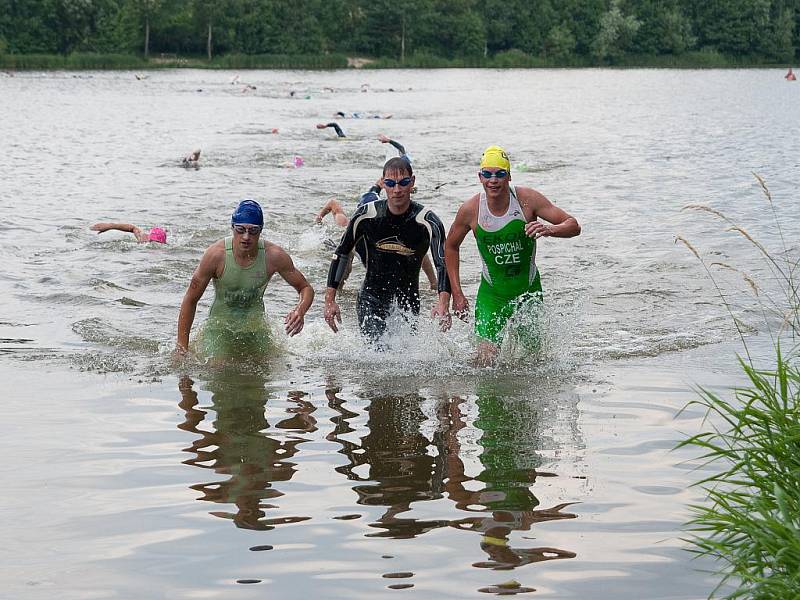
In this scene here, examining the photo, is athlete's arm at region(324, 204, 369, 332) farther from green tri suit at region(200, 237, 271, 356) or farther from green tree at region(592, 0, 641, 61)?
green tree at region(592, 0, 641, 61)

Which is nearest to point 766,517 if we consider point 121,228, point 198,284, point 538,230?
point 538,230

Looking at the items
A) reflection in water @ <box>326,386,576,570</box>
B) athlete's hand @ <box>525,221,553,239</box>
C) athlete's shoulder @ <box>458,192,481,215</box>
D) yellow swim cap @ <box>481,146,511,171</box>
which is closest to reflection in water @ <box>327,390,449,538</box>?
reflection in water @ <box>326,386,576,570</box>

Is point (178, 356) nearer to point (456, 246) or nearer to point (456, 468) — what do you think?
point (456, 246)

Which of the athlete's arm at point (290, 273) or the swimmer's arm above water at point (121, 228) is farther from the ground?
the athlete's arm at point (290, 273)

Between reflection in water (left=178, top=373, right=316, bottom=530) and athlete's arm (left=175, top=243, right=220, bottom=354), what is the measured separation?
455 millimetres

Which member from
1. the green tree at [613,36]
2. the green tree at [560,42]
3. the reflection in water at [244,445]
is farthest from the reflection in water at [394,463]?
the green tree at [560,42]

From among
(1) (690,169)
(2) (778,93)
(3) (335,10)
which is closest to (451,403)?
(1) (690,169)

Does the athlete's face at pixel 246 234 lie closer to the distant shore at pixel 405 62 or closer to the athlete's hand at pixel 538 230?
the athlete's hand at pixel 538 230

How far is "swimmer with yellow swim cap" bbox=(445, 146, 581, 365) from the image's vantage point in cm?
871

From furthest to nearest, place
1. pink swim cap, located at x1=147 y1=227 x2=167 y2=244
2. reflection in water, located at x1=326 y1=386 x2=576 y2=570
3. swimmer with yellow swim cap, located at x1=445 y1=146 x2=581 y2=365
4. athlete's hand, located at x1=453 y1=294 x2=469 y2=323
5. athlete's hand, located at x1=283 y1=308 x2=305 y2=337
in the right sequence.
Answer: pink swim cap, located at x1=147 y1=227 x2=167 y2=244
athlete's hand, located at x1=453 y1=294 x2=469 y2=323
swimmer with yellow swim cap, located at x1=445 y1=146 x2=581 y2=365
athlete's hand, located at x1=283 y1=308 x2=305 y2=337
reflection in water, located at x1=326 y1=386 x2=576 y2=570

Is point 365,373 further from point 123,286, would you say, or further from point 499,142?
point 499,142

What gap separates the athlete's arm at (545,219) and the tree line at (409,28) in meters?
110

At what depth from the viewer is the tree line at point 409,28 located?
117 meters

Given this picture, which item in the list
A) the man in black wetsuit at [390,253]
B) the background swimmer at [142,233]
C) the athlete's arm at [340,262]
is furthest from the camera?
the background swimmer at [142,233]
